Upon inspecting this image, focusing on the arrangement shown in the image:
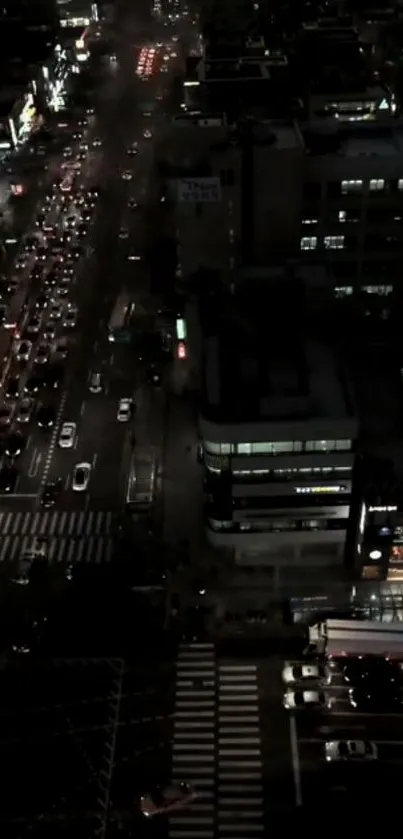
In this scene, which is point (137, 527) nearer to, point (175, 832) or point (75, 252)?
point (175, 832)

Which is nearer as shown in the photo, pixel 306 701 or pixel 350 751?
pixel 350 751

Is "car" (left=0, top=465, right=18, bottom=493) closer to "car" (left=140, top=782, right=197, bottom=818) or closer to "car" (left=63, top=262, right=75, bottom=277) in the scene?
"car" (left=140, top=782, right=197, bottom=818)

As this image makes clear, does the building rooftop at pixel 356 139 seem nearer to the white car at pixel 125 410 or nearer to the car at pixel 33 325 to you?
the white car at pixel 125 410

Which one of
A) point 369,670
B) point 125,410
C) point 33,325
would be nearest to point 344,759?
point 369,670

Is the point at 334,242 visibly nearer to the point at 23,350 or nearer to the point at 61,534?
the point at 23,350

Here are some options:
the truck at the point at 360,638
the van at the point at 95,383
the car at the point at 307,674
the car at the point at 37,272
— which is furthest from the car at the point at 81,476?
the car at the point at 37,272

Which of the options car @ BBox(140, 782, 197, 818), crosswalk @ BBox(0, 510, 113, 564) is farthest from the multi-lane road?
car @ BBox(140, 782, 197, 818)
